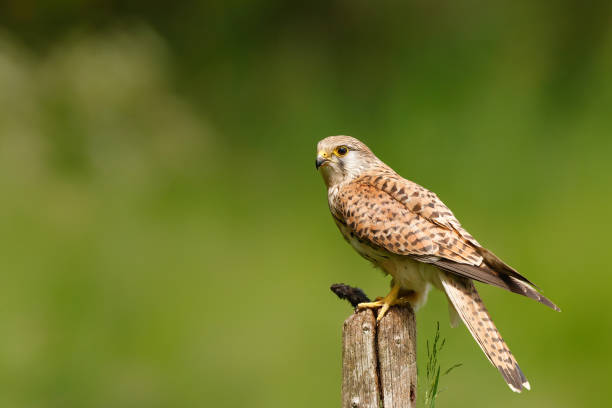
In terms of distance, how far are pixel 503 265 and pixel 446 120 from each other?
2.93 m

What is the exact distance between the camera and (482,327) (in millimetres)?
2252

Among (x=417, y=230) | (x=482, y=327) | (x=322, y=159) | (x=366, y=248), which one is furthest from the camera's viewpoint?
(x=322, y=159)

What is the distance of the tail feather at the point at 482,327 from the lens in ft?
7.00

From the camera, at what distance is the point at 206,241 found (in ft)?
15.4

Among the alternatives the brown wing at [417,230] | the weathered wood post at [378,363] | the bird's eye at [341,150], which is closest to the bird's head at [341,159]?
the bird's eye at [341,150]

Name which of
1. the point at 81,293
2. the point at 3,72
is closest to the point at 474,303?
the point at 81,293

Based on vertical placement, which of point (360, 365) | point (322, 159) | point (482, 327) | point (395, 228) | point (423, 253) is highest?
point (322, 159)

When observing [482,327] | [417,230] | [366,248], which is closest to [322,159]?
[366,248]

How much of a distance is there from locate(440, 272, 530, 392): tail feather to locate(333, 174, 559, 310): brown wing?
A: 0.11 meters

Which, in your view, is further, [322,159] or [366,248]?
[322,159]

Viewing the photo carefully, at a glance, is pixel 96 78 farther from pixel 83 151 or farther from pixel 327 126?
pixel 327 126

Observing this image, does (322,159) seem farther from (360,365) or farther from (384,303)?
(360,365)

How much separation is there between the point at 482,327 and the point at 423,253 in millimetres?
276

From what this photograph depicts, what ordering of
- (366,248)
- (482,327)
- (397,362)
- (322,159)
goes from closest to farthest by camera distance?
(397,362), (482,327), (366,248), (322,159)
